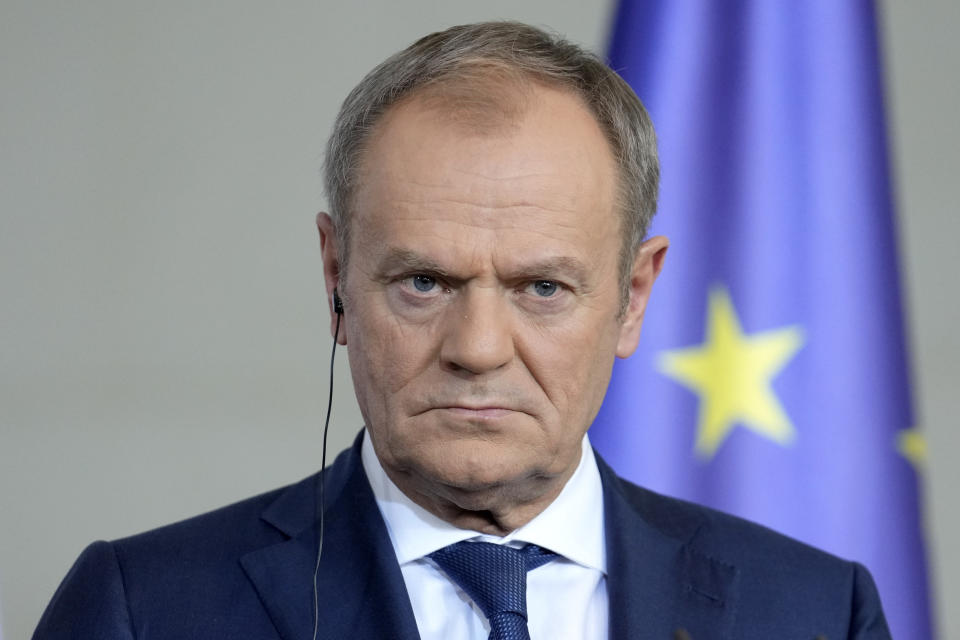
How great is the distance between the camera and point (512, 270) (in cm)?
159

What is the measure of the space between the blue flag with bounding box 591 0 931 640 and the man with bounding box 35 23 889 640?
2.95 ft

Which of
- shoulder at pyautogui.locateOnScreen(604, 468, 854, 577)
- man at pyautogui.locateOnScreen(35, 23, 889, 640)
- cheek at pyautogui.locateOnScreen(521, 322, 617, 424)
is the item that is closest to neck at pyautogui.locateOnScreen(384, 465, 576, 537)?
man at pyautogui.locateOnScreen(35, 23, 889, 640)

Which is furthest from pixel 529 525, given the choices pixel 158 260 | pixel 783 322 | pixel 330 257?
pixel 158 260

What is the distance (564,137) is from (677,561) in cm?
69

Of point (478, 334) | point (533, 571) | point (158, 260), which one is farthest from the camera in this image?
point (158, 260)

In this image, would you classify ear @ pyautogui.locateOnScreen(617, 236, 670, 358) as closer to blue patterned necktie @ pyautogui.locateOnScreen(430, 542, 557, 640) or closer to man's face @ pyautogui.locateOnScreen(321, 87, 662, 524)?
man's face @ pyautogui.locateOnScreen(321, 87, 662, 524)

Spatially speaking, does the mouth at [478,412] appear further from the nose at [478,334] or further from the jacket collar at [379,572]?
the jacket collar at [379,572]

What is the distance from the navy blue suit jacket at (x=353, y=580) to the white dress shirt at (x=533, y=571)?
0.09 feet

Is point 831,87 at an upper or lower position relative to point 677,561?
upper

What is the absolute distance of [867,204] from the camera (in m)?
2.82

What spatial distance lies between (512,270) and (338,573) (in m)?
0.51

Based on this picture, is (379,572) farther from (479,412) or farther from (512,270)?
(512,270)

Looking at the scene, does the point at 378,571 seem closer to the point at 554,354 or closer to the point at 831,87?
the point at 554,354

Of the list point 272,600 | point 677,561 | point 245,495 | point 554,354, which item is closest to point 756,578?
point 677,561
